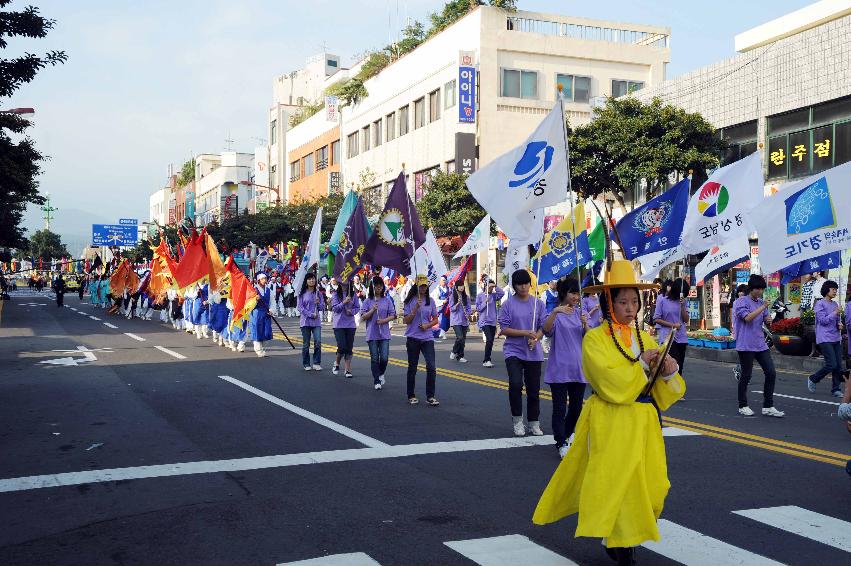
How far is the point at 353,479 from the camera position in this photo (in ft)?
24.0

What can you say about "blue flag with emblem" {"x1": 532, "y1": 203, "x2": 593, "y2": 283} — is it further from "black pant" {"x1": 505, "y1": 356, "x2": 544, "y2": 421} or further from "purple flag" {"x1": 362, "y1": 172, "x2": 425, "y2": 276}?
"purple flag" {"x1": 362, "y1": 172, "x2": 425, "y2": 276}

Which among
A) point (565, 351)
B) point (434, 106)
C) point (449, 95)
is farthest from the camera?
point (434, 106)

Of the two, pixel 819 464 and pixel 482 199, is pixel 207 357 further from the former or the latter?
pixel 819 464

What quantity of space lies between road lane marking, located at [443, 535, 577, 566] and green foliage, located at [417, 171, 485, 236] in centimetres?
2999

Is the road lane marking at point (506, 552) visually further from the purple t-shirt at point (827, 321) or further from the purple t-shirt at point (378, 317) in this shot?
the purple t-shirt at point (827, 321)

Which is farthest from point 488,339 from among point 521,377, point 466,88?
point 466,88

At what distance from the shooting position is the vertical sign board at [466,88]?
3966 centimetres

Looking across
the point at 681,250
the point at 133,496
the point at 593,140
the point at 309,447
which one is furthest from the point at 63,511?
the point at 593,140

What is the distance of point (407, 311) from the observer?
1209 centimetres

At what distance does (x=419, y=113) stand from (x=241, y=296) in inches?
1158

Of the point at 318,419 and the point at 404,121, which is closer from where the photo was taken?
the point at 318,419

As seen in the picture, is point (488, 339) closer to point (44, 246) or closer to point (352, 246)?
point (352, 246)

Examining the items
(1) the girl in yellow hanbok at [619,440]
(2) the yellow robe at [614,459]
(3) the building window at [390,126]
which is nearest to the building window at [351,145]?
(3) the building window at [390,126]

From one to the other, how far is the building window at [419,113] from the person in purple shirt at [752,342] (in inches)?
1417
